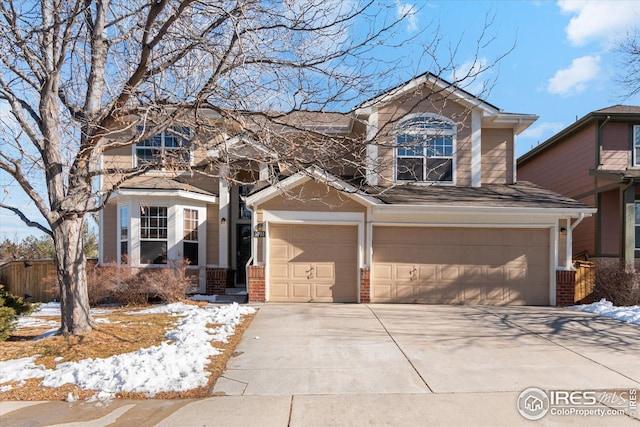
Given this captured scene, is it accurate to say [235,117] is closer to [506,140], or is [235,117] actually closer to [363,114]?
[363,114]

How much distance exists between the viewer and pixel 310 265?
1102cm

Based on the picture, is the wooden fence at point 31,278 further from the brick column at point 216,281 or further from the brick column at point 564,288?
the brick column at point 564,288

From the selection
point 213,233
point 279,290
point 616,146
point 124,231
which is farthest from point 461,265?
point 124,231

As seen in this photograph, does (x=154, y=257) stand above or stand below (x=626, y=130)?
below

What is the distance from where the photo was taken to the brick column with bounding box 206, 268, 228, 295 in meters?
12.4

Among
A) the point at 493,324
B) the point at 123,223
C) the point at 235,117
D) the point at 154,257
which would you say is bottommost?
the point at 493,324

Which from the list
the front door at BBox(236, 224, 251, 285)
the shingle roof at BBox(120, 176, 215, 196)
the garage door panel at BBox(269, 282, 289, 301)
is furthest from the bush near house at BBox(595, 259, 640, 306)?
the shingle roof at BBox(120, 176, 215, 196)

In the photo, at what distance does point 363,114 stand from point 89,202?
25.4 ft

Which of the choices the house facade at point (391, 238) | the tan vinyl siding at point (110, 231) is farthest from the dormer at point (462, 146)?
the tan vinyl siding at point (110, 231)

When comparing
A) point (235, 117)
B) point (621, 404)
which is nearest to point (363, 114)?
point (235, 117)

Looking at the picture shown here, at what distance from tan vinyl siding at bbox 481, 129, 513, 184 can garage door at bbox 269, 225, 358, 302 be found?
5.44 meters

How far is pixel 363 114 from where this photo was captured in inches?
461

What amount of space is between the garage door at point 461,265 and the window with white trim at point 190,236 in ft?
19.1

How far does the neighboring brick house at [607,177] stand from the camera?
12742mm
